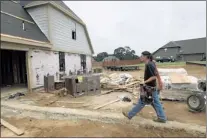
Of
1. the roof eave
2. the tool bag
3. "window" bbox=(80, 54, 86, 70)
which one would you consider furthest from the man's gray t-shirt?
"window" bbox=(80, 54, 86, 70)

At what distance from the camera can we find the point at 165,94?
802 centimetres

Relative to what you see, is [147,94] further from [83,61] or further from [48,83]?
[83,61]

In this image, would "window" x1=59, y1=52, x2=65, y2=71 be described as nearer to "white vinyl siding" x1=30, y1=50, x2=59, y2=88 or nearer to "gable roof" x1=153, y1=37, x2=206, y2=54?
"white vinyl siding" x1=30, y1=50, x2=59, y2=88

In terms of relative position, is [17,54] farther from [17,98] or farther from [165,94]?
[165,94]

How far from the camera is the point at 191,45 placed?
5103cm

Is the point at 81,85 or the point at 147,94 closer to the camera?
the point at 147,94

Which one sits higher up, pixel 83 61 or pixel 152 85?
pixel 83 61

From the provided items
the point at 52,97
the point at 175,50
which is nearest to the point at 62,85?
the point at 52,97

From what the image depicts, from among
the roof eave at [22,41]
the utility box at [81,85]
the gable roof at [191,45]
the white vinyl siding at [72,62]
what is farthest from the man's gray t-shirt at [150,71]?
the gable roof at [191,45]

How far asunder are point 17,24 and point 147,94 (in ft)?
28.7

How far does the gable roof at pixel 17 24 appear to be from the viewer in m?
9.11

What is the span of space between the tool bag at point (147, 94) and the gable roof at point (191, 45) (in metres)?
49.0

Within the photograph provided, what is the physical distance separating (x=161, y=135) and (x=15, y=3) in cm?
1306

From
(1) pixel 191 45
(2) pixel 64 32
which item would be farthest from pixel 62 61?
(1) pixel 191 45
